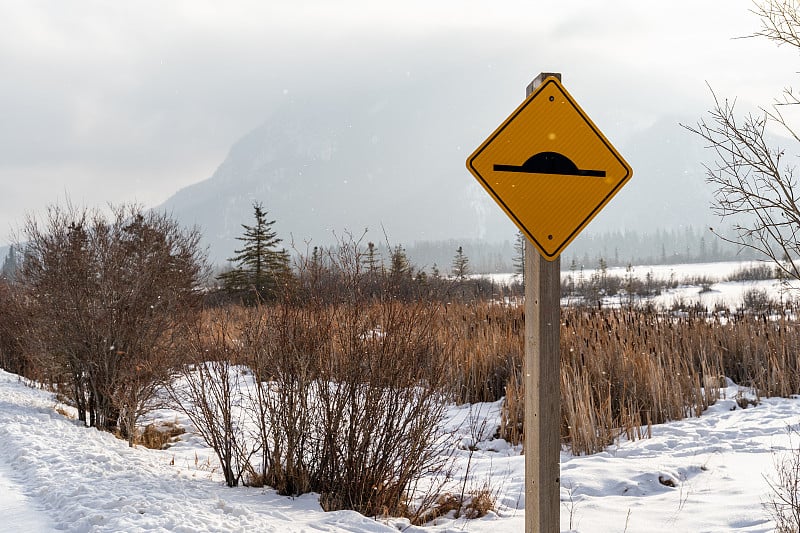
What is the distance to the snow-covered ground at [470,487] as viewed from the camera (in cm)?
401

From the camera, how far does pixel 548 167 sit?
A: 2805 millimetres

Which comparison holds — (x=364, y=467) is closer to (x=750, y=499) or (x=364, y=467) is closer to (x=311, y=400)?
(x=311, y=400)

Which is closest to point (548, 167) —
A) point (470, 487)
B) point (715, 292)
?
point (470, 487)

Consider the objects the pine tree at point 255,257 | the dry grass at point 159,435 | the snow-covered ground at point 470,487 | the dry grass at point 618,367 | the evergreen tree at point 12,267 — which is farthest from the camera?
the pine tree at point 255,257

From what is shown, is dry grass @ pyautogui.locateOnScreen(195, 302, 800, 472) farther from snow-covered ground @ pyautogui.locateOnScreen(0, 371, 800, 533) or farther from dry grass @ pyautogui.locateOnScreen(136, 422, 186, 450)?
dry grass @ pyautogui.locateOnScreen(136, 422, 186, 450)

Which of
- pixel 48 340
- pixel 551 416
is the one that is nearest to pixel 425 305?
pixel 551 416

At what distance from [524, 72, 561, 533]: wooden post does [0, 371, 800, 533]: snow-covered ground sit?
152 centimetres

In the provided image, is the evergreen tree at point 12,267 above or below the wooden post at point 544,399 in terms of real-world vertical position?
above

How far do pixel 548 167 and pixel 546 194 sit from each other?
123mm

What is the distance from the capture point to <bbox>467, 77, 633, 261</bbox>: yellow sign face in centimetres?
278

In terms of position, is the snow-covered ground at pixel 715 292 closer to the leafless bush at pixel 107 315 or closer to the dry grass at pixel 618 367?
the dry grass at pixel 618 367

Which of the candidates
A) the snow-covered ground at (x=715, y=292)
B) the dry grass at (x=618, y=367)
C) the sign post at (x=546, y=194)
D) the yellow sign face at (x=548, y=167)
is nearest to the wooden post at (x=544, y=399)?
the sign post at (x=546, y=194)

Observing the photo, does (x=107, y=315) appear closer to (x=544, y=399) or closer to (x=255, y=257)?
(x=544, y=399)

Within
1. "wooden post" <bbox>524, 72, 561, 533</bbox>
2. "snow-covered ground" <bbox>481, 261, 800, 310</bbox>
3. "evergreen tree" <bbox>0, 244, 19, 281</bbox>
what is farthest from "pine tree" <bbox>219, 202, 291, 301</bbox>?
"wooden post" <bbox>524, 72, 561, 533</bbox>
